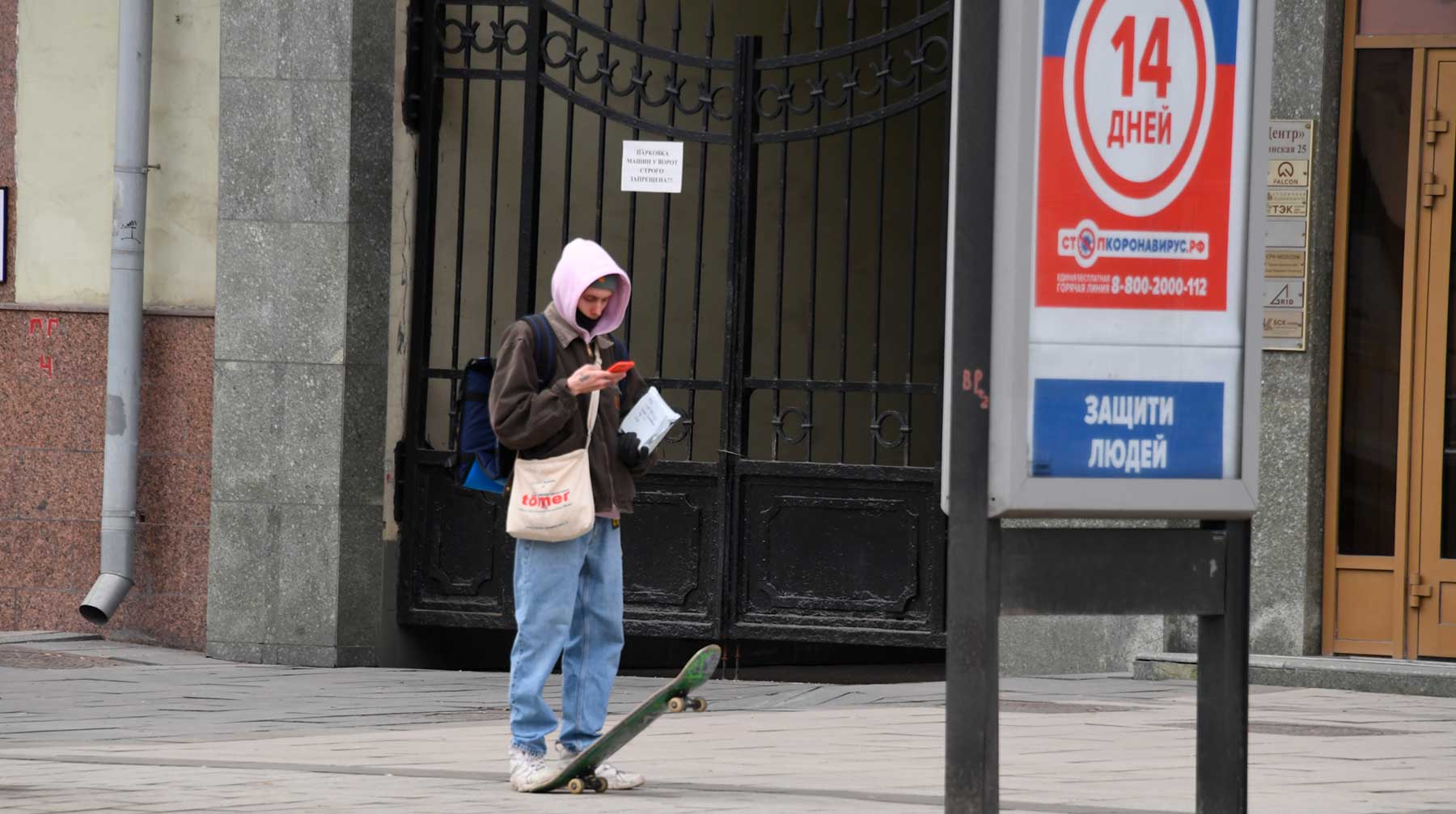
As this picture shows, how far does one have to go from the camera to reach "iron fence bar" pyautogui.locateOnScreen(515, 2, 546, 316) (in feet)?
37.0

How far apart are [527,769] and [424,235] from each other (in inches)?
201

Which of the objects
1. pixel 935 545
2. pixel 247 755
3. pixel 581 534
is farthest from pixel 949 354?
pixel 935 545

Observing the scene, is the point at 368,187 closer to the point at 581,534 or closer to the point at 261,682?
the point at 261,682

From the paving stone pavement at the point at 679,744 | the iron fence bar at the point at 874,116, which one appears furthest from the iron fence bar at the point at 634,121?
the paving stone pavement at the point at 679,744

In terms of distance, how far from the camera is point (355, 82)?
36.2 ft

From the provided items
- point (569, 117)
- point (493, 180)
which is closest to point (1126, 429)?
point (569, 117)

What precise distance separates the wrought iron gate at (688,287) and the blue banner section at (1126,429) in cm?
579

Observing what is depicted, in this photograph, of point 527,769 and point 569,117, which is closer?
point 527,769

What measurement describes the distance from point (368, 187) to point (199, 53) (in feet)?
3.79

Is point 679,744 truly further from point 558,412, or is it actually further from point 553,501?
point 558,412

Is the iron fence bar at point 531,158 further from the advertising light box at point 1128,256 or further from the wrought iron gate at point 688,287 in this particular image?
the advertising light box at point 1128,256

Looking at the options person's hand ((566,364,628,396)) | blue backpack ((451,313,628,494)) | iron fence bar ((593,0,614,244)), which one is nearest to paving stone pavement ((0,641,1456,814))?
blue backpack ((451,313,628,494))

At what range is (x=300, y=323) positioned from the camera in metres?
11.1

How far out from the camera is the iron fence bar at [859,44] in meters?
10.5
